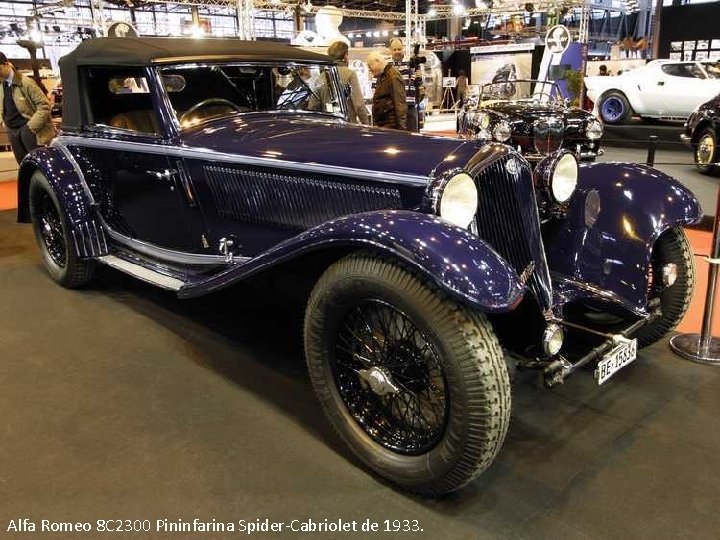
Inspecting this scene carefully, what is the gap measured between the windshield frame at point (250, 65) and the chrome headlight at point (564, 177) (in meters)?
1.48

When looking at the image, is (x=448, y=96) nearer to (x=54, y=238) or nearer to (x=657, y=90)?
(x=657, y=90)

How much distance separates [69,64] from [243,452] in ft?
9.29

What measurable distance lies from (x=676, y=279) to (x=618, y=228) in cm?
42

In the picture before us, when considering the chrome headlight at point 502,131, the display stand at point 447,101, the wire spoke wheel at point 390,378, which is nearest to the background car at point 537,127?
the chrome headlight at point 502,131

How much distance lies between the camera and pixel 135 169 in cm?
343

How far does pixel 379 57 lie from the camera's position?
243 inches

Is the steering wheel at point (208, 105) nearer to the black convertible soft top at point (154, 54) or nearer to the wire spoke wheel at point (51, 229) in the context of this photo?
the black convertible soft top at point (154, 54)

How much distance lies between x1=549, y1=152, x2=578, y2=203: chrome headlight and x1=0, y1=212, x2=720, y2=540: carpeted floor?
889 mm

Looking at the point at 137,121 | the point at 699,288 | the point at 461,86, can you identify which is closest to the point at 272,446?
the point at 137,121

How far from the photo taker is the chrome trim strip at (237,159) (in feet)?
7.60

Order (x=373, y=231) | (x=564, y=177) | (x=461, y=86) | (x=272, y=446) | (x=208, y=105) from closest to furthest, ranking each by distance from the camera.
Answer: (x=373, y=231), (x=272, y=446), (x=564, y=177), (x=208, y=105), (x=461, y=86)

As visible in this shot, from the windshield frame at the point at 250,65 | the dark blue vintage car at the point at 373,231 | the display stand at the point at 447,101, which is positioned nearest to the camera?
the dark blue vintage car at the point at 373,231

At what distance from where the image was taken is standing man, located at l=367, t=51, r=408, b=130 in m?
→ 5.80

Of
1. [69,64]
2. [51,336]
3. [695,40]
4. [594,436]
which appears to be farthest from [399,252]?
[695,40]
